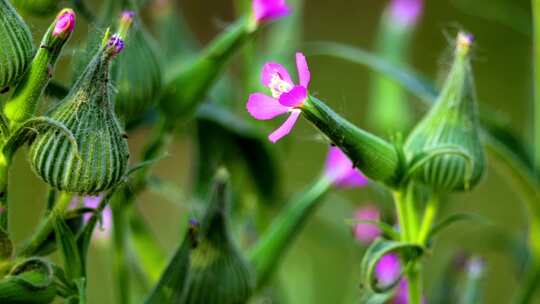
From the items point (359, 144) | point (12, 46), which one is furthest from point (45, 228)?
point (359, 144)

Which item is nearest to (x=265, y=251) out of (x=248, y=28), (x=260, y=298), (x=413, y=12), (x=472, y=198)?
(x=260, y=298)

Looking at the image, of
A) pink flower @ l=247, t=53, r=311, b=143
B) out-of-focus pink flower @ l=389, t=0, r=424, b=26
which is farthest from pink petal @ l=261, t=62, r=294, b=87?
out-of-focus pink flower @ l=389, t=0, r=424, b=26

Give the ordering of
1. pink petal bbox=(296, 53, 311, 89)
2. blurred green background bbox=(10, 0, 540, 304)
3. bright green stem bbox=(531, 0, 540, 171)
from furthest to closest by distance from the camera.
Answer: blurred green background bbox=(10, 0, 540, 304) < bright green stem bbox=(531, 0, 540, 171) < pink petal bbox=(296, 53, 311, 89)

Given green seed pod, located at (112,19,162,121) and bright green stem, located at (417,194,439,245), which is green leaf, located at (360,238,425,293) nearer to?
bright green stem, located at (417,194,439,245)

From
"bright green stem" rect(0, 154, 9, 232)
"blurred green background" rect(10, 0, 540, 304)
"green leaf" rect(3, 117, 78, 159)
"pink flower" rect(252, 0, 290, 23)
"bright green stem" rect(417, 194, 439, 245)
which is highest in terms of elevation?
"green leaf" rect(3, 117, 78, 159)

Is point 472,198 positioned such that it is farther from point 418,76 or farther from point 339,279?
point 418,76

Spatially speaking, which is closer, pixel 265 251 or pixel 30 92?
pixel 30 92

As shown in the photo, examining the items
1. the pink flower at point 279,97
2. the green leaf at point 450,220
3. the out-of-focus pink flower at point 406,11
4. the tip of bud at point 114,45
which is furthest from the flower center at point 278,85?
the out-of-focus pink flower at point 406,11

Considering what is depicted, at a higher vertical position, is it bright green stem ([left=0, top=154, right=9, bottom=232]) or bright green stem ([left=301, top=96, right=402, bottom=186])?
bright green stem ([left=0, top=154, right=9, bottom=232])
